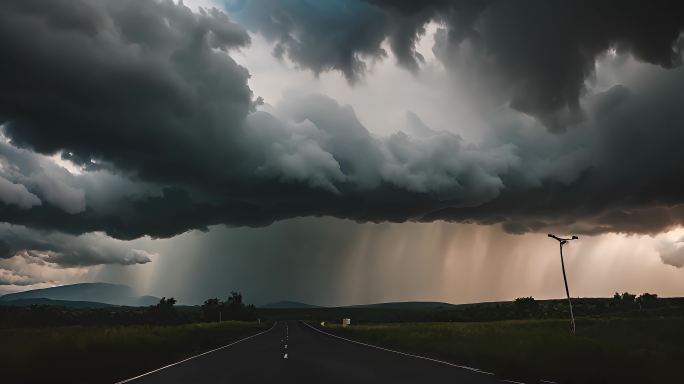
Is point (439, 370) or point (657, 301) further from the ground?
point (657, 301)

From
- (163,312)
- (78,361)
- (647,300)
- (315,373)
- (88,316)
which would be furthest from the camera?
(647,300)

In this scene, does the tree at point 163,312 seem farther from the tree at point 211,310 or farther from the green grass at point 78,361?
the green grass at point 78,361

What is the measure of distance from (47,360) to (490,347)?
18205 millimetres

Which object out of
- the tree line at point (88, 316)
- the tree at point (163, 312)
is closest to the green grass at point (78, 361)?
the tree line at point (88, 316)

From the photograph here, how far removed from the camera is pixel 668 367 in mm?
14984

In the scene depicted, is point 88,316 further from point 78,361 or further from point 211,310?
point 78,361

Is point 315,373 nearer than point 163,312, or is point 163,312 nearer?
point 315,373

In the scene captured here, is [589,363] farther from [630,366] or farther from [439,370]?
[439,370]

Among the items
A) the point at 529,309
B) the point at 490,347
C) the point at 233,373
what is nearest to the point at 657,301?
the point at 529,309

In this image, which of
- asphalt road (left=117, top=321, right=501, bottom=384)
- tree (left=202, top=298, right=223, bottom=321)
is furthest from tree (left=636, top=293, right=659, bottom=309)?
asphalt road (left=117, top=321, right=501, bottom=384)

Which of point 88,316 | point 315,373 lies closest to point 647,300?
point 88,316

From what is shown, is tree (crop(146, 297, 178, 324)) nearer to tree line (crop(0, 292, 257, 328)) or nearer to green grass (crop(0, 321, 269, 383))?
tree line (crop(0, 292, 257, 328))

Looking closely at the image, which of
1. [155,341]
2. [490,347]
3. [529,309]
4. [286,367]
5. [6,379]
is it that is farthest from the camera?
[529,309]

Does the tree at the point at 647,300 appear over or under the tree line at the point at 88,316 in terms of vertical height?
over
